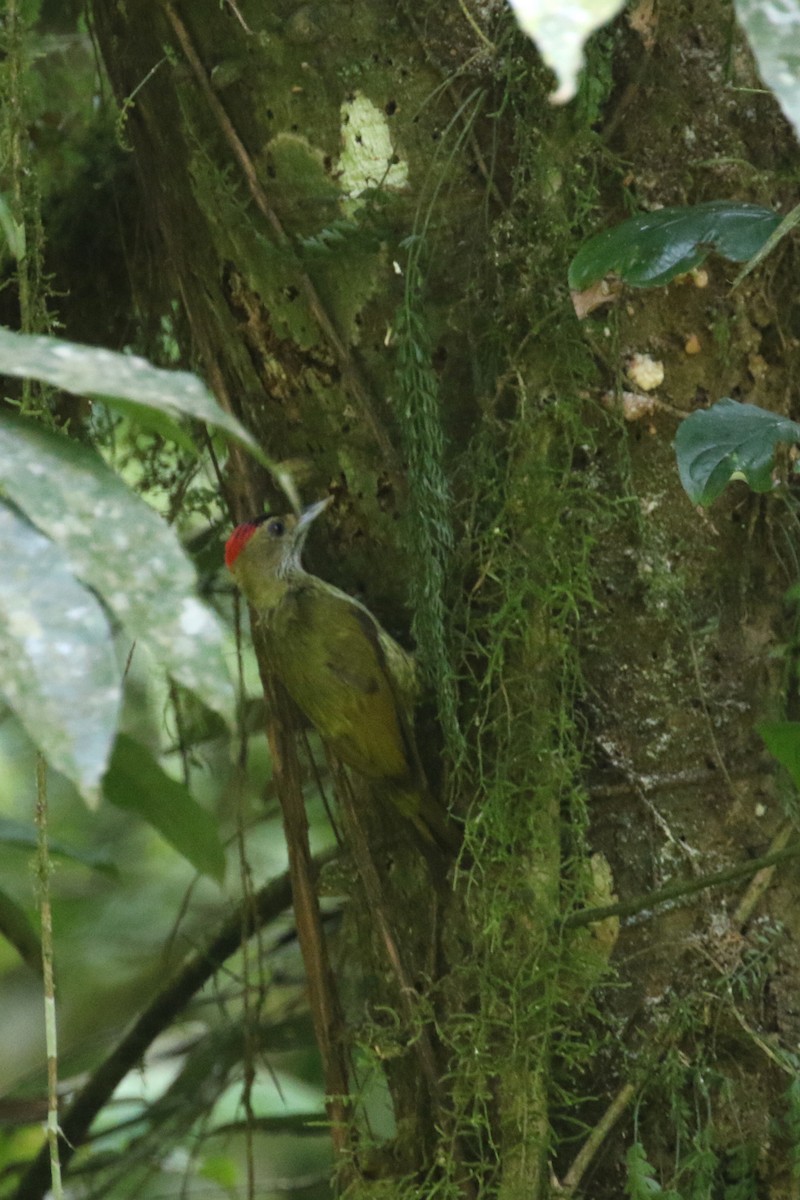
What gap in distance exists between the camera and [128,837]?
362 centimetres

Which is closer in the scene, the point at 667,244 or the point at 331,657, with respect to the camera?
the point at 667,244

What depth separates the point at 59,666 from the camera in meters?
0.84

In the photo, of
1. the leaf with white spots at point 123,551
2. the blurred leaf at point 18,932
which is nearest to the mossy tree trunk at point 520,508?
the blurred leaf at point 18,932

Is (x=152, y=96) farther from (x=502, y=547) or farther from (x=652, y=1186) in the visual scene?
(x=652, y=1186)

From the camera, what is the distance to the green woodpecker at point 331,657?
202cm

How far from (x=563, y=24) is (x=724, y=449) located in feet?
3.13

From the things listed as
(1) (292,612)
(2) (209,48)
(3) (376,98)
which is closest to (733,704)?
(1) (292,612)

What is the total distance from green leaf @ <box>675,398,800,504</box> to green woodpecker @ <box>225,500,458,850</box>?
1.91 feet

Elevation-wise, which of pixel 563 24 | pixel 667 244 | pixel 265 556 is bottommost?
pixel 265 556

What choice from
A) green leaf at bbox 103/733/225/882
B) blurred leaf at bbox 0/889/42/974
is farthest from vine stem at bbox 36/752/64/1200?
blurred leaf at bbox 0/889/42/974

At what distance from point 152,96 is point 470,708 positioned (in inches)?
40.4

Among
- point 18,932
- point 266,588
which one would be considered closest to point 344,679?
point 266,588

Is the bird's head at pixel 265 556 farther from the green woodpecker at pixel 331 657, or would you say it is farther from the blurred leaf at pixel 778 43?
the blurred leaf at pixel 778 43

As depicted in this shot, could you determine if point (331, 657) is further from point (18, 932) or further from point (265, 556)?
point (18, 932)
